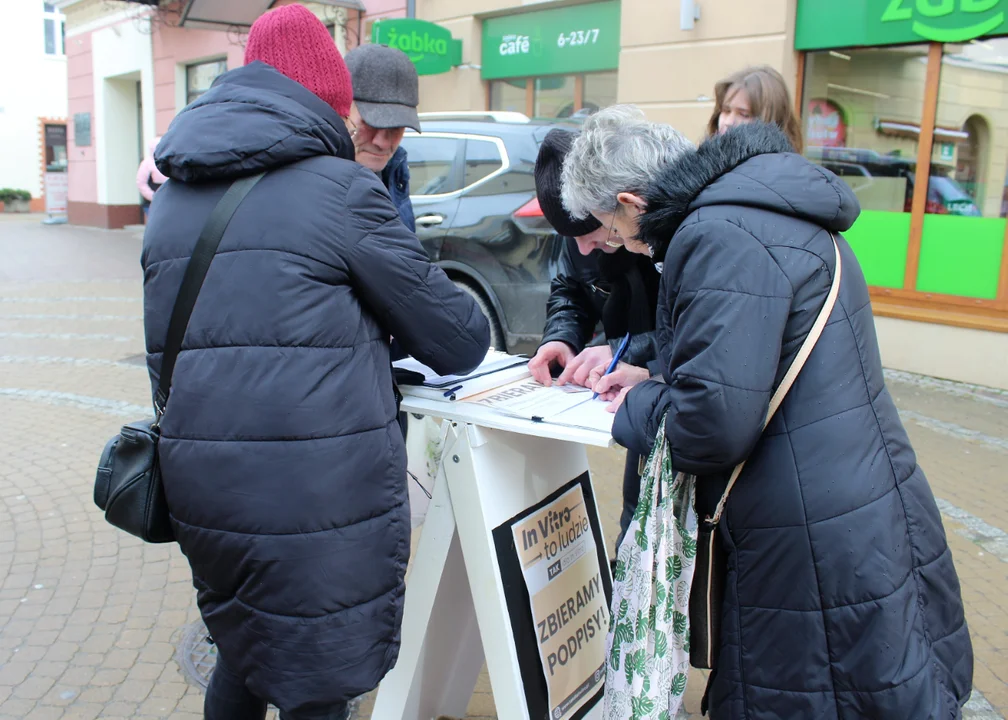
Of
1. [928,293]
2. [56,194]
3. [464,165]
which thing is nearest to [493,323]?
[464,165]

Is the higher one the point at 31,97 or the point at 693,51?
the point at 31,97

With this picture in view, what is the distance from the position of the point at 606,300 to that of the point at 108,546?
253cm

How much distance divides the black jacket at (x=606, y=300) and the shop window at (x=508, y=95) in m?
7.71

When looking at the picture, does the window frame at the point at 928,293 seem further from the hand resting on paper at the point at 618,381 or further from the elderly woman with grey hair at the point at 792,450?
the elderly woman with grey hair at the point at 792,450

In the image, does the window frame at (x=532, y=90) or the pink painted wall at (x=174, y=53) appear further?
the pink painted wall at (x=174, y=53)

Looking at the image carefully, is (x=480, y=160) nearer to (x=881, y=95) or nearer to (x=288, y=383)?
(x=881, y=95)

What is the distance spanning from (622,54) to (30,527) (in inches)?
255

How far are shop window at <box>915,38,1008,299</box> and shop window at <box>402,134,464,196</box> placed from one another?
364 centimetres

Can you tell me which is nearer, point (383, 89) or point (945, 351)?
point (383, 89)

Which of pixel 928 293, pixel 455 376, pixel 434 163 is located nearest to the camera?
pixel 455 376

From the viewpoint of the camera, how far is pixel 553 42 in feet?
31.0

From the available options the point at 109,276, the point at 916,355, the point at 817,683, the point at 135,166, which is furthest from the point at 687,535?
the point at 135,166

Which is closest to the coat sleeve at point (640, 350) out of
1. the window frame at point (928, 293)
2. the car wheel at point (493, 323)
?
the car wheel at point (493, 323)

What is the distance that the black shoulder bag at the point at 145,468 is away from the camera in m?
1.73
